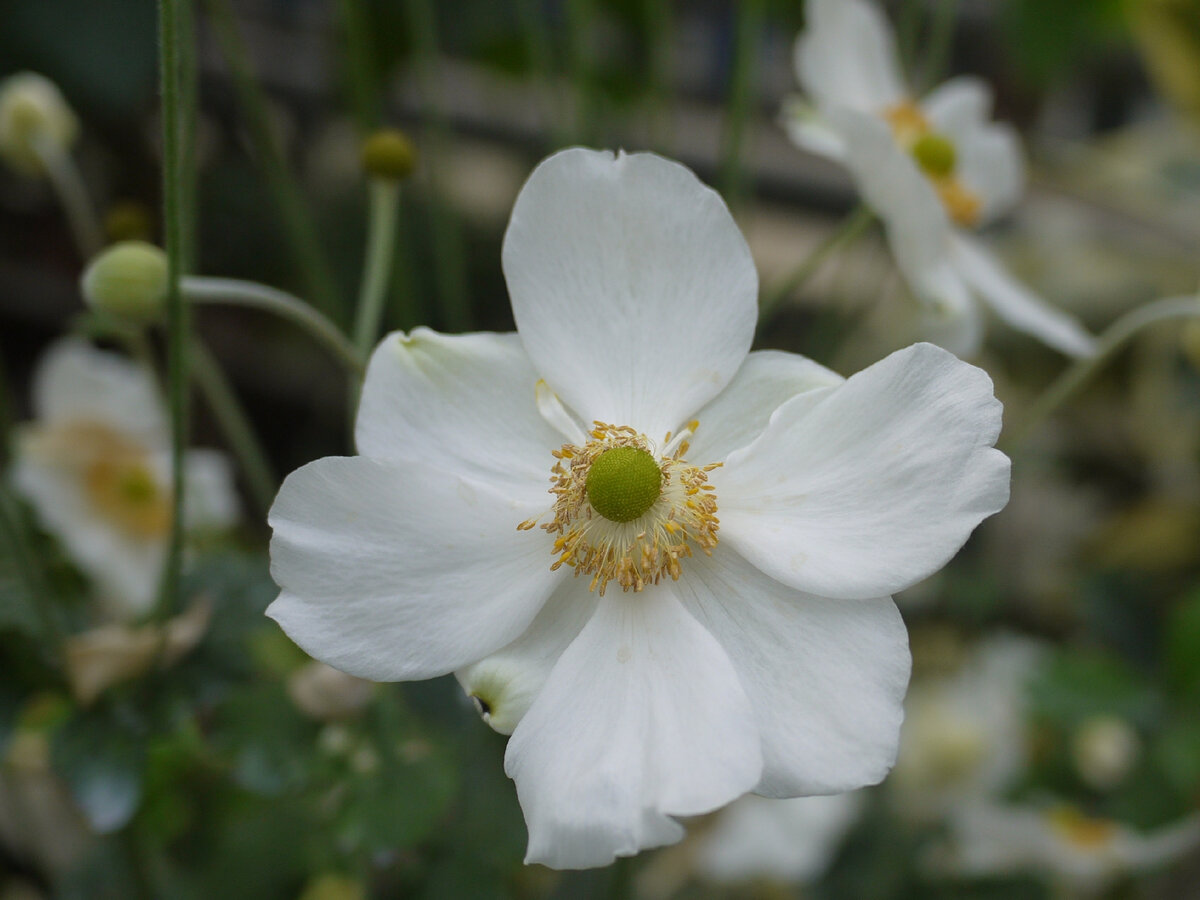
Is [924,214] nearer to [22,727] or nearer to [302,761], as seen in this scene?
[302,761]

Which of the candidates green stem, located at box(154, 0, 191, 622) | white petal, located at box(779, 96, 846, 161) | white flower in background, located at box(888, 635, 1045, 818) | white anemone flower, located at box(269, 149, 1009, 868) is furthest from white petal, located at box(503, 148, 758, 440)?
white flower in background, located at box(888, 635, 1045, 818)

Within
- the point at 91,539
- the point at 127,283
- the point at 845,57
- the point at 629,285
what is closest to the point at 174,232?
the point at 127,283

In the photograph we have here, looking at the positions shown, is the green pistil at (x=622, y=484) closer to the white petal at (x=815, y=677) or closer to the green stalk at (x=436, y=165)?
the white petal at (x=815, y=677)

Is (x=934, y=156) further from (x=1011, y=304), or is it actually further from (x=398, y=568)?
(x=398, y=568)

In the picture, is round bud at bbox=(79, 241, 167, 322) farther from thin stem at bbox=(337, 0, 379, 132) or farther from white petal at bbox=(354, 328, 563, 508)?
thin stem at bbox=(337, 0, 379, 132)

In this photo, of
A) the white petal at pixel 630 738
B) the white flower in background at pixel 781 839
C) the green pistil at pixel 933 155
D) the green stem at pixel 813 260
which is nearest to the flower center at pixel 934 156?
the green pistil at pixel 933 155

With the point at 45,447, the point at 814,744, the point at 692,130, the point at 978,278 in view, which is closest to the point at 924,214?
the point at 978,278
